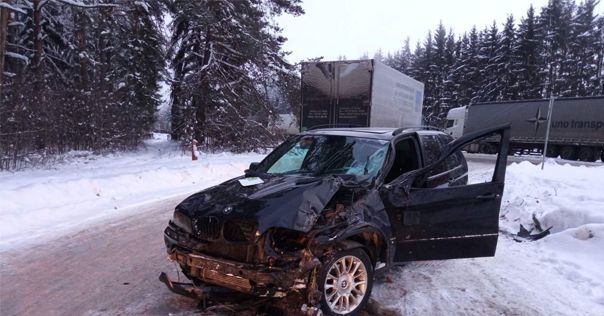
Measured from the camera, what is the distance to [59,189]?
930 centimetres

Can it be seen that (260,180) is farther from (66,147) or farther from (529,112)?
(529,112)

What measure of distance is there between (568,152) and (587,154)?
1059 mm

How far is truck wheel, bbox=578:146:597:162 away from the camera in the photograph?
25.8 meters

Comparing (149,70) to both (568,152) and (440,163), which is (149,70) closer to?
(440,163)

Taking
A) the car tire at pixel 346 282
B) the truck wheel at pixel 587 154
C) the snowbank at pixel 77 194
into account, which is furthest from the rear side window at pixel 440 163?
the truck wheel at pixel 587 154

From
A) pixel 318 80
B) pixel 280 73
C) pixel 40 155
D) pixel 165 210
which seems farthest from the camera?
pixel 280 73

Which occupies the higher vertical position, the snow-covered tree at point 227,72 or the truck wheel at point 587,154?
the snow-covered tree at point 227,72

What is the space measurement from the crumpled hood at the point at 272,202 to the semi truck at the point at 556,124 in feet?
72.5

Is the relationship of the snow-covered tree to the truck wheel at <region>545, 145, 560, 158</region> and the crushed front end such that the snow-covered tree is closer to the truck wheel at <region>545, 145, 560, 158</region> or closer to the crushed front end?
the truck wheel at <region>545, 145, 560, 158</region>

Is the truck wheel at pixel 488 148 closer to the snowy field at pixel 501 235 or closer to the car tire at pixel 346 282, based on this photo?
the snowy field at pixel 501 235

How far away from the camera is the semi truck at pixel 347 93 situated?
14.8 metres

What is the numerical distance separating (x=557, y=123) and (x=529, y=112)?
1896 mm

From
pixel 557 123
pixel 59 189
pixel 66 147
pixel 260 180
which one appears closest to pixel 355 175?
pixel 260 180

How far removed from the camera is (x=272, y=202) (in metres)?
3.77
